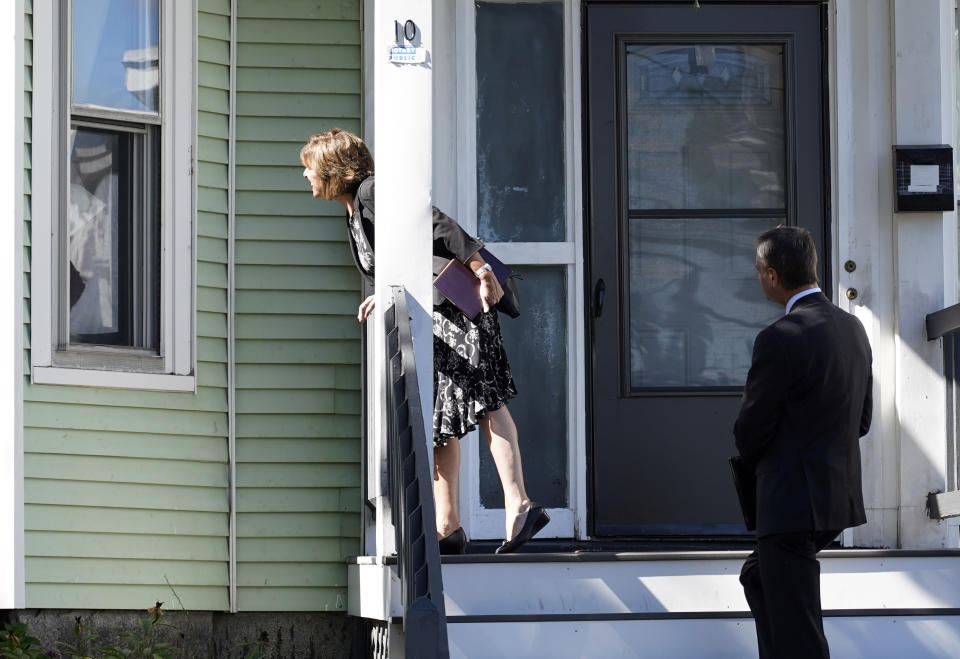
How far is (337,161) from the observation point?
588 cm

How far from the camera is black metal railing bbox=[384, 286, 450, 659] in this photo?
12.7ft

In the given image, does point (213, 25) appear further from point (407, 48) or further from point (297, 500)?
point (297, 500)

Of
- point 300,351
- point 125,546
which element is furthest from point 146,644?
point 300,351

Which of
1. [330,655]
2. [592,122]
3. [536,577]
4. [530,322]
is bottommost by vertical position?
[330,655]

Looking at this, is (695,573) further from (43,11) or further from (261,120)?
(43,11)

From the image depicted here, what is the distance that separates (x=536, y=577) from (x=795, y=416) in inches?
46.4

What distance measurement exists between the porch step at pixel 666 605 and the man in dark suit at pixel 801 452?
485mm

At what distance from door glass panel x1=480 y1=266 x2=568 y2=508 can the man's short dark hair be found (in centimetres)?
213

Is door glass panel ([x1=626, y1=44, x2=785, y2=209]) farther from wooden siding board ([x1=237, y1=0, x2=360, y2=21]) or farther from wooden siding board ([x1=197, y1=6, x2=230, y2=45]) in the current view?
wooden siding board ([x1=197, y1=6, x2=230, y2=45])

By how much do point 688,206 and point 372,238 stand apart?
1.64 m

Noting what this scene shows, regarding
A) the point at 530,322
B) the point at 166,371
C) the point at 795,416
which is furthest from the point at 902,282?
the point at 166,371

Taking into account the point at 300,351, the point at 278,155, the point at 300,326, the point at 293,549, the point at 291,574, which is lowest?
Answer: the point at 291,574

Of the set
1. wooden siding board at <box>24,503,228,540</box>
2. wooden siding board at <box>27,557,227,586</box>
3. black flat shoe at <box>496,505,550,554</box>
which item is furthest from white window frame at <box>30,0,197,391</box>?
black flat shoe at <box>496,505,550,554</box>

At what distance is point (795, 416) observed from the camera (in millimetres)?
4609
